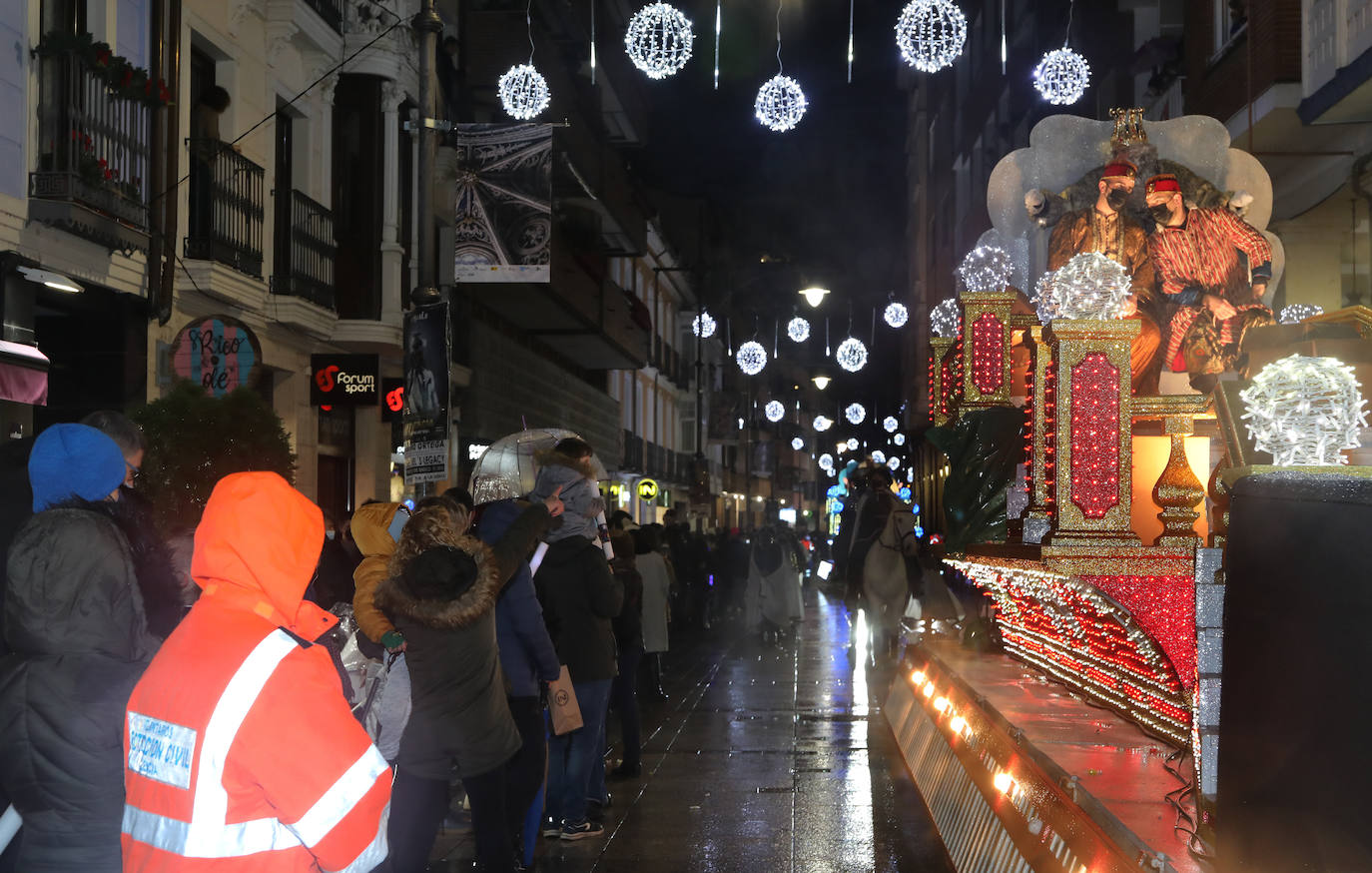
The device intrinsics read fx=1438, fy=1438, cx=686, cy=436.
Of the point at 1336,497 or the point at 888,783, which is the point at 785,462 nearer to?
the point at 888,783

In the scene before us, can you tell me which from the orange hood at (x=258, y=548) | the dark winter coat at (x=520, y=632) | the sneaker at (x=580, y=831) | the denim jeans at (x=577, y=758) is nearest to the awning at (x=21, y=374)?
the denim jeans at (x=577, y=758)

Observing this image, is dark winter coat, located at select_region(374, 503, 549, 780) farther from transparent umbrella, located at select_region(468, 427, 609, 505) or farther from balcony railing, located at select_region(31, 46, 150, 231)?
balcony railing, located at select_region(31, 46, 150, 231)

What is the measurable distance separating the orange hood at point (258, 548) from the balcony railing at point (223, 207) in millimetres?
13108

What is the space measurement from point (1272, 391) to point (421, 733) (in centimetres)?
376

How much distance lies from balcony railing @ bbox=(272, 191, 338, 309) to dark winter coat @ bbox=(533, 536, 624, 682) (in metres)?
10.3

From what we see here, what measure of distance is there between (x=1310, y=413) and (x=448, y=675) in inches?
145

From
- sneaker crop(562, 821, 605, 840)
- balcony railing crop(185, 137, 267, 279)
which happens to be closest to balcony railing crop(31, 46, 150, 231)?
balcony railing crop(185, 137, 267, 279)

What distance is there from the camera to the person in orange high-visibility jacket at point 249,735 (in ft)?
9.36

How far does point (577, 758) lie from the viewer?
837cm

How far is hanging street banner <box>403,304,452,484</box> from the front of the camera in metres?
12.8

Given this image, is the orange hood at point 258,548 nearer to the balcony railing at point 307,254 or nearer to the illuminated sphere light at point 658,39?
the illuminated sphere light at point 658,39

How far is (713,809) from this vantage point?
9.11 meters

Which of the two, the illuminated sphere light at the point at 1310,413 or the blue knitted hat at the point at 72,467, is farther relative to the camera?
the blue knitted hat at the point at 72,467

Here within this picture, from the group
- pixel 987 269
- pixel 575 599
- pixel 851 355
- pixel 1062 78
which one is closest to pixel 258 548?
pixel 575 599
